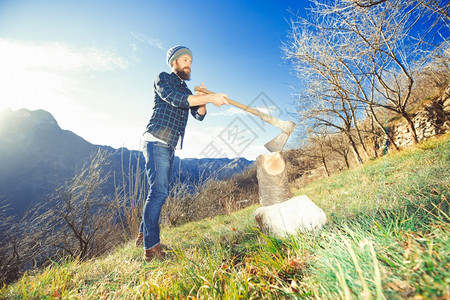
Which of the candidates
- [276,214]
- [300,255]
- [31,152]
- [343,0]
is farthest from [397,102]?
[31,152]

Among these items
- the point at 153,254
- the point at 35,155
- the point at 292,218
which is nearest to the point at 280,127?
the point at 292,218

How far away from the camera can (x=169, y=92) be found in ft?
7.30

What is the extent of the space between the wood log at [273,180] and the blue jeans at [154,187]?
1301 mm

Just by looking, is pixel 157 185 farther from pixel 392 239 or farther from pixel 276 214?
pixel 392 239

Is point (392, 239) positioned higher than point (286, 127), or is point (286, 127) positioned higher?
point (286, 127)

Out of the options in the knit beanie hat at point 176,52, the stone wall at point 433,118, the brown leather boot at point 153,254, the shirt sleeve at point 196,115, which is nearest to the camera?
the brown leather boot at point 153,254

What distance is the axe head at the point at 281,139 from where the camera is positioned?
2486mm

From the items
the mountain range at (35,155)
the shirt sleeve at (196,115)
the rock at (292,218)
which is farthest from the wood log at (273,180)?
the mountain range at (35,155)

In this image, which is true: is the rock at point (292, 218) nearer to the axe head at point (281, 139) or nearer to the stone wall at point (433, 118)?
the axe head at point (281, 139)

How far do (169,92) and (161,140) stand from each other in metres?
0.62

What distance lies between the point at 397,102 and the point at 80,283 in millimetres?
10125

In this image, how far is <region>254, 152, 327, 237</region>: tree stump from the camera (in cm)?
177

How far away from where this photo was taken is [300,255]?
4.00ft

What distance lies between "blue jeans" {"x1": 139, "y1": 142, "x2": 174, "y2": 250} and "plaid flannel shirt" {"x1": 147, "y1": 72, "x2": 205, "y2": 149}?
6.0 inches
